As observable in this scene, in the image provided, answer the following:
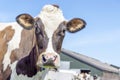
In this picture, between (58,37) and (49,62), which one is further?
(58,37)

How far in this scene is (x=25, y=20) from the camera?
981 centimetres

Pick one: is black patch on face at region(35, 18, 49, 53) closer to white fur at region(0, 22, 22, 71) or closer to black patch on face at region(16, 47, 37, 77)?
black patch on face at region(16, 47, 37, 77)

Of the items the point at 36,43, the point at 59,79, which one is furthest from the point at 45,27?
the point at 59,79

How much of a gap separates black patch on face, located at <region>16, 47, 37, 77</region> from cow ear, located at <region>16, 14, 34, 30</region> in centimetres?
50

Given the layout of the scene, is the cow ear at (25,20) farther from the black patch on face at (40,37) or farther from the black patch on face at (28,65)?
the black patch on face at (28,65)

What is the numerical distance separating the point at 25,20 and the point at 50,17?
0.55 m

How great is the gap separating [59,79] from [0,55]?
52.2 ft

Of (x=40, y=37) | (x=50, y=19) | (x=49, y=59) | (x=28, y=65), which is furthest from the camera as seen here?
(x=28, y=65)

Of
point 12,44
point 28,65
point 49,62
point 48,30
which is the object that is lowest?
point 28,65

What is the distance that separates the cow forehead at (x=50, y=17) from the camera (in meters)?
9.46

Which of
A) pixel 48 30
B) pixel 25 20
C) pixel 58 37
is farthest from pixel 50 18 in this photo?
pixel 25 20

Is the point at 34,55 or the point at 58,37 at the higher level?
the point at 58,37

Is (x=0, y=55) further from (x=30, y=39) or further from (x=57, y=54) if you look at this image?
(x=57, y=54)

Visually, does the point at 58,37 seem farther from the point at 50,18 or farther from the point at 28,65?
the point at 28,65
